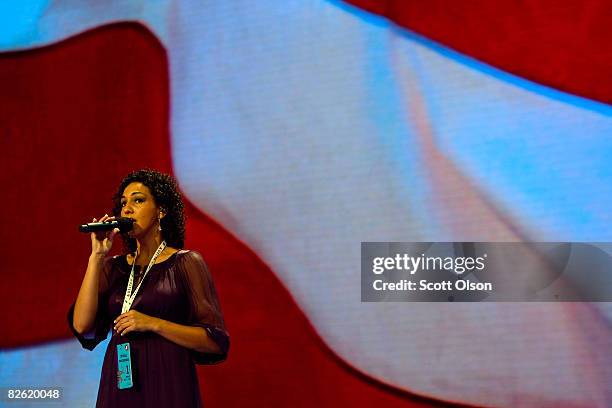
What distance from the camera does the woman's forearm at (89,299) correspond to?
8.16 ft

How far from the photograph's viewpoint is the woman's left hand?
92.8 inches

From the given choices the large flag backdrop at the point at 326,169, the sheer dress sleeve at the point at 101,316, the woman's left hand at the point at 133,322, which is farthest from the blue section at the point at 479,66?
the woman's left hand at the point at 133,322

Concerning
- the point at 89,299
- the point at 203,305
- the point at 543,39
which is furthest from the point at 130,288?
the point at 543,39

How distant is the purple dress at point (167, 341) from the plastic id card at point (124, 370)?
20 mm

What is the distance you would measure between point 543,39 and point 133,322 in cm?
203

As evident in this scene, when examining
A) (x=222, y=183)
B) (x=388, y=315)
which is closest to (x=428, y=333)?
(x=388, y=315)

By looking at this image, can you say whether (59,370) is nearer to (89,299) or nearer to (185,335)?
(89,299)

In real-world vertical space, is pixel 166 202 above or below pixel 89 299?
above

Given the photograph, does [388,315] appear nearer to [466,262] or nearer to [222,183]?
[466,262]

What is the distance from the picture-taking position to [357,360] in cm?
344

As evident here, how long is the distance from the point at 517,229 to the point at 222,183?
1.19m

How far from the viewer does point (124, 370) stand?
2.43 meters

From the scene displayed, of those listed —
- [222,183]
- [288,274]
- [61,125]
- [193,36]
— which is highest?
[193,36]

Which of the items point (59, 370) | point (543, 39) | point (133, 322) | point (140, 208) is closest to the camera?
point (133, 322)
